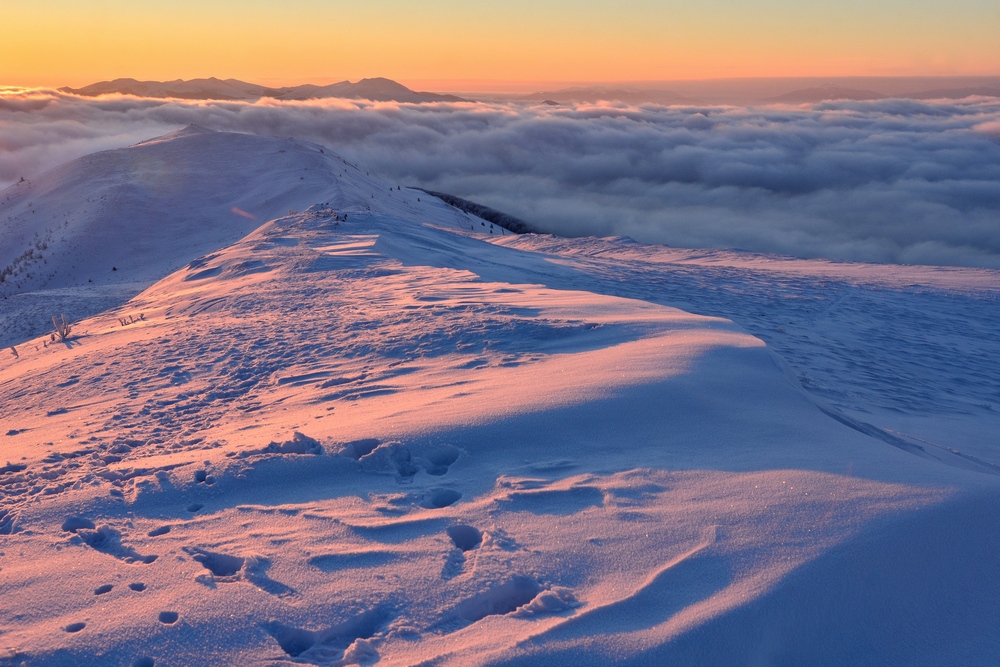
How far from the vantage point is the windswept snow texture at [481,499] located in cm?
224

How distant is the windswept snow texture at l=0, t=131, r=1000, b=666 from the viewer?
2.24m

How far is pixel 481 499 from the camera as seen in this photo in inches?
119

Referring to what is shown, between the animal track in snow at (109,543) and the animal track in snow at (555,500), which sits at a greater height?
the animal track in snow at (555,500)

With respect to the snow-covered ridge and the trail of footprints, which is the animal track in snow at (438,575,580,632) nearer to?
the trail of footprints

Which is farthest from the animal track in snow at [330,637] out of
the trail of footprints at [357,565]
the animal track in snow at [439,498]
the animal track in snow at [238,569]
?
the animal track in snow at [439,498]

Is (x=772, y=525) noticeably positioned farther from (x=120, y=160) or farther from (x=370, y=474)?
(x=120, y=160)

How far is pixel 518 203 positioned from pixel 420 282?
5153cm

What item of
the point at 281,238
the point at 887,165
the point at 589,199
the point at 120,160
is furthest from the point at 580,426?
the point at 887,165

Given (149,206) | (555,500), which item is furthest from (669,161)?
(555,500)

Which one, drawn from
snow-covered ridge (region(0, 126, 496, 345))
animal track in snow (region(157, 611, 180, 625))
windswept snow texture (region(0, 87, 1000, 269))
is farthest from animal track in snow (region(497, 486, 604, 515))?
windswept snow texture (region(0, 87, 1000, 269))

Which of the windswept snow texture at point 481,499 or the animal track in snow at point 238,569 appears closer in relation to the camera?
the windswept snow texture at point 481,499

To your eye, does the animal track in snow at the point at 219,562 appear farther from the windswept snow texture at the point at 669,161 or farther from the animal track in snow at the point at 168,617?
the windswept snow texture at the point at 669,161

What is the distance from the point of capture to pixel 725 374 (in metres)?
4.32

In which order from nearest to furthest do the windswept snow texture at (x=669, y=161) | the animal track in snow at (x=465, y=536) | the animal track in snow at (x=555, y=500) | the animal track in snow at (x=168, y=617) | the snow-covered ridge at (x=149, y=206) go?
the animal track in snow at (x=168, y=617), the animal track in snow at (x=465, y=536), the animal track in snow at (x=555, y=500), the snow-covered ridge at (x=149, y=206), the windswept snow texture at (x=669, y=161)
